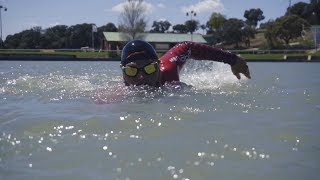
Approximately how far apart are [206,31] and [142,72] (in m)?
104

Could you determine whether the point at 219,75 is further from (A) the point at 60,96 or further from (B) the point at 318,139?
(B) the point at 318,139

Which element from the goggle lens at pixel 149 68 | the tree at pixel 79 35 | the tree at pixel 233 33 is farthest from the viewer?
the tree at pixel 79 35

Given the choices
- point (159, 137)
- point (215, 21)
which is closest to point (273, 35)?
point (215, 21)

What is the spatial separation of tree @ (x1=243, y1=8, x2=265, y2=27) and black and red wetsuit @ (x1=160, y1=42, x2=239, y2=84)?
111 metres

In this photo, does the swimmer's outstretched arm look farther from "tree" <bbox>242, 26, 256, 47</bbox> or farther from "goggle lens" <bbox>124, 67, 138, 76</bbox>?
"tree" <bbox>242, 26, 256, 47</bbox>

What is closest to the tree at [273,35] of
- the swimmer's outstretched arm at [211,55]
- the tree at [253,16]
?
the tree at [253,16]

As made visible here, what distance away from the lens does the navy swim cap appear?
7363 mm

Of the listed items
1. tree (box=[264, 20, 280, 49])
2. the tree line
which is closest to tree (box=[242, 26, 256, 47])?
the tree line

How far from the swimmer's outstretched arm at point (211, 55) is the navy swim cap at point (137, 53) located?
3.49ft

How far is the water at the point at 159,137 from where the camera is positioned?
9.85 feet

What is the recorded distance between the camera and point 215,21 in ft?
334

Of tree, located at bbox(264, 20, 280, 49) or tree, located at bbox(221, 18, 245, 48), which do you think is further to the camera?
tree, located at bbox(221, 18, 245, 48)

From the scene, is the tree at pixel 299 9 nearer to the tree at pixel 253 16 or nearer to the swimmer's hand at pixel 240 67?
the tree at pixel 253 16

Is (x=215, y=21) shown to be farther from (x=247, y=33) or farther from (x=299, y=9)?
(x=299, y=9)
